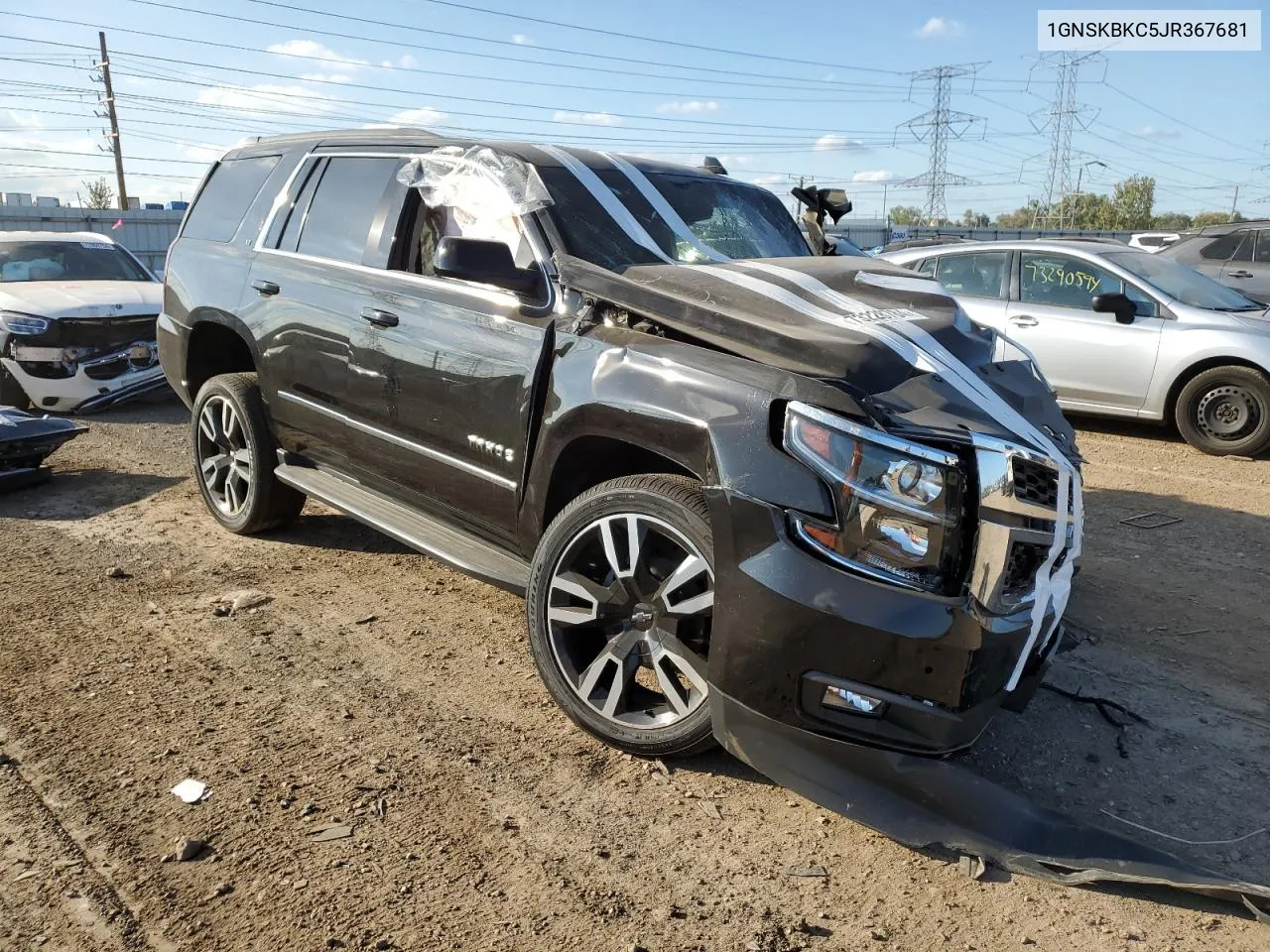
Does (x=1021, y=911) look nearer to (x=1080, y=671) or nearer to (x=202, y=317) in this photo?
(x=1080, y=671)

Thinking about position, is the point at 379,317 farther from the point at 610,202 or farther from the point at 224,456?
the point at 224,456

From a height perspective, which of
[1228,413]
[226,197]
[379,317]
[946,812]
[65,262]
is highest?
[226,197]

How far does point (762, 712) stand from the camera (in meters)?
2.69

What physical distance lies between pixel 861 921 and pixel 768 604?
0.81m

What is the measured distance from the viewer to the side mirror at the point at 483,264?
10.9ft

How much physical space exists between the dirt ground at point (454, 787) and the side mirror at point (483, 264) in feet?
4.83

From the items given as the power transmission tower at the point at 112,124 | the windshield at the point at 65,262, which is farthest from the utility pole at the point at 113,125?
the windshield at the point at 65,262

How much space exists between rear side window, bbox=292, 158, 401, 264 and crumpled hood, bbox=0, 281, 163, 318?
16.0 ft

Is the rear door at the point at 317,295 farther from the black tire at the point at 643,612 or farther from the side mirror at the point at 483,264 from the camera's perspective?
the black tire at the point at 643,612

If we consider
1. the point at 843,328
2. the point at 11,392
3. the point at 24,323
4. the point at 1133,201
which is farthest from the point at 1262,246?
the point at 1133,201

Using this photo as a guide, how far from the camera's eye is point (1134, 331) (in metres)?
8.05

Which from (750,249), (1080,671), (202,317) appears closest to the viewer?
(1080,671)

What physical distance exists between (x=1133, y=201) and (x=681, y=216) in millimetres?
79126

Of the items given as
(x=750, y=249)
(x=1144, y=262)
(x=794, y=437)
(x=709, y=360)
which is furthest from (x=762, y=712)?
(x=1144, y=262)
